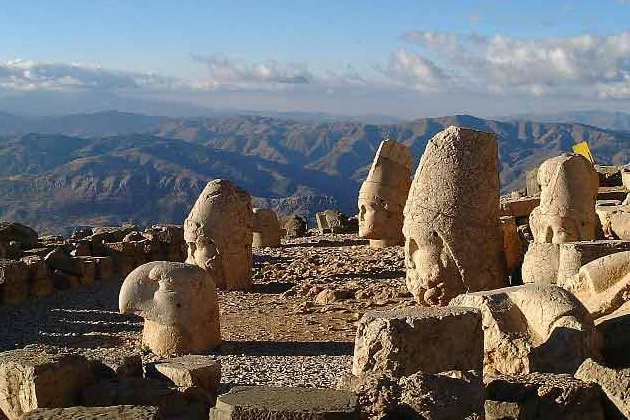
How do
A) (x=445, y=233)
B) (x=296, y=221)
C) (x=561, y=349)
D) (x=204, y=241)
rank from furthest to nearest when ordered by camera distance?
(x=296, y=221) < (x=204, y=241) < (x=445, y=233) < (x=561, y=349)

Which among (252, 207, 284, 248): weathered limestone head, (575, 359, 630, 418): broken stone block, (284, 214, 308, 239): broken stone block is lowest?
(284, 214, 308, 239): broken stone block

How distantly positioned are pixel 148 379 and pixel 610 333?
4374mm

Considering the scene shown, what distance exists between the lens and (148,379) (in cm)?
747

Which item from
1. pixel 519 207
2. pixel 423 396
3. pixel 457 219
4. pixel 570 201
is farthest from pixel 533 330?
pixel 519 207

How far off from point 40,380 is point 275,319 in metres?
6.89

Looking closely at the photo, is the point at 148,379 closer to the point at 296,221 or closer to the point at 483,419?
the point at 483,419

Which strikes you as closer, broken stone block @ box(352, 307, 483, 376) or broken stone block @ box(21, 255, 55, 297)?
broken stone block @ box(352, 307, 483, 376)

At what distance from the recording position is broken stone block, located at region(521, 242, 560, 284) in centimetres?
1167

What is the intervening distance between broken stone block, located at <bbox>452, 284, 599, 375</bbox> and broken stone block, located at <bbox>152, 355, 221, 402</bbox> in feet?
8.33

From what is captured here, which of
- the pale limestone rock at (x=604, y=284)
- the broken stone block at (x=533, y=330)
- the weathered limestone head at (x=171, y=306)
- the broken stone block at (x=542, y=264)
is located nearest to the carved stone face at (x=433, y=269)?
the broken stone block at (x=542, y=264)

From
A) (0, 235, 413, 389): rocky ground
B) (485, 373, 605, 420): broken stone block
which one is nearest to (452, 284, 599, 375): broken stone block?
(485, 373, 605, 420): broken stone block

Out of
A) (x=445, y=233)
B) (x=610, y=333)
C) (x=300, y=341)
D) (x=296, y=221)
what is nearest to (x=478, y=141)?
(x=445, y=233)

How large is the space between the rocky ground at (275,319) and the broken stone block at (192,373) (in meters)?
0.47

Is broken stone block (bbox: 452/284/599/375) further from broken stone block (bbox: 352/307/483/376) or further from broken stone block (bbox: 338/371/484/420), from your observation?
broken stone block (bbox: 338/371/484/420)
